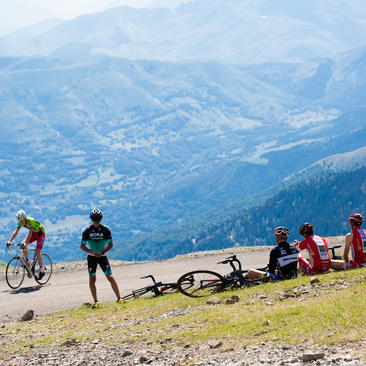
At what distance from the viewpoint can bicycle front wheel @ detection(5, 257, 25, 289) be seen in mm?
24484

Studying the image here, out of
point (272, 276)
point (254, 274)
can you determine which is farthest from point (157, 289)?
point (272, 276)

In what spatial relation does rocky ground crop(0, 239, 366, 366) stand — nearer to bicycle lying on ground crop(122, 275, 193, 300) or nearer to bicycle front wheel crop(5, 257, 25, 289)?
bicycle lying on ground crop(122, 275, 193, 300)

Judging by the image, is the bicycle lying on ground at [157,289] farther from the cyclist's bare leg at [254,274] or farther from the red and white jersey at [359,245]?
the red and white jersey at [359,245]

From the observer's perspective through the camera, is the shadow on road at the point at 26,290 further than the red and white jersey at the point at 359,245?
Yes

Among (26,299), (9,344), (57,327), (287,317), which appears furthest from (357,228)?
(26,299)

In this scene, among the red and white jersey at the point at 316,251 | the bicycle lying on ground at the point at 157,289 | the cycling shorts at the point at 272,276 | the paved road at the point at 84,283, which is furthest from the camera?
the paved road at the point at 84,283

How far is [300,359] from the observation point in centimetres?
880

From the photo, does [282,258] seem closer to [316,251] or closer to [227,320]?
[316,251]

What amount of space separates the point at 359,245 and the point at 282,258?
2.52 meters

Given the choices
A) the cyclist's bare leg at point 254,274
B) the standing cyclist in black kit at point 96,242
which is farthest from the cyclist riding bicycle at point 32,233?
the cyclist's bare leg at point 254,274

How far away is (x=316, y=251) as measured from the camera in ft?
54.0

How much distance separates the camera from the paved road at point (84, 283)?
66.9 feet

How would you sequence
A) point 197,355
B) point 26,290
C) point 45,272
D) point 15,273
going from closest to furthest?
1. point 197,355
2. point 26,290
3. point 15,273
4. point 45,272

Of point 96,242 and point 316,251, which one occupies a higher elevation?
point 96,242
